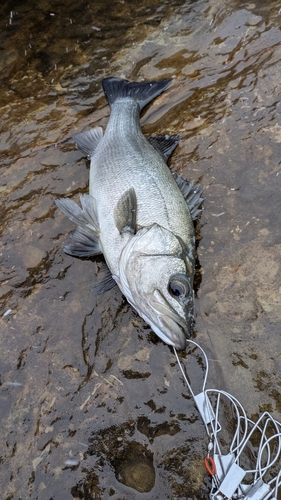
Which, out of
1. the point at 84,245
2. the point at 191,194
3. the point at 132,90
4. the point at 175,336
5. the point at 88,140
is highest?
the point at 132,90

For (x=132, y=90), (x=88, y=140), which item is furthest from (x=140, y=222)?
(x=132, y=90)

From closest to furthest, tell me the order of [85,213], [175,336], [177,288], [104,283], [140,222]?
[175,336], [177,288], [140,222], [104,283], [85,213]

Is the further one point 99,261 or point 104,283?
point 99,261

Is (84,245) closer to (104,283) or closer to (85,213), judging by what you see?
(85,213)

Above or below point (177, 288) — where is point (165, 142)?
above

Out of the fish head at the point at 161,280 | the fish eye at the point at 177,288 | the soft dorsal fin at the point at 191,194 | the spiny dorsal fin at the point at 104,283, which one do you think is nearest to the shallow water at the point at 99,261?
the spiny dorsal fin at the point at 104,283

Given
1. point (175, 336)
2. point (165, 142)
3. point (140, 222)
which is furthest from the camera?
point (165, 142)

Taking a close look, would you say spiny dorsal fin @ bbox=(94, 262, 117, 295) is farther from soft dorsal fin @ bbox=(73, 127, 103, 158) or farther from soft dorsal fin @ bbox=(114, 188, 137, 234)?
soft dorsal fin @ bbox=(73, 127, 103, 158)

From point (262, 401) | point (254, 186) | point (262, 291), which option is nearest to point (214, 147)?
point (254, 186)

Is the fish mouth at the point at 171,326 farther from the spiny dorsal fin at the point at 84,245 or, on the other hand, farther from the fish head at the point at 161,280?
the spiny dorsal fin at the point at 84,245
